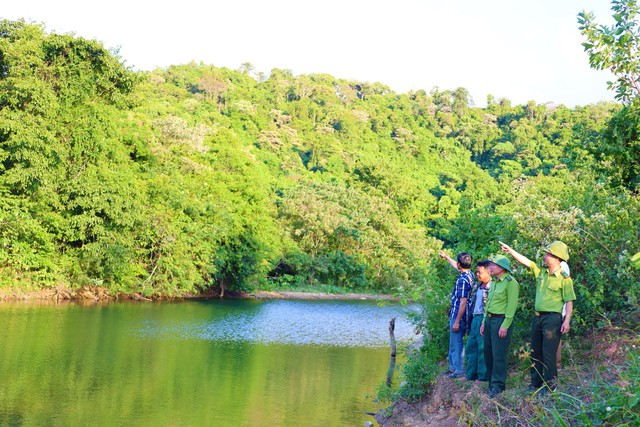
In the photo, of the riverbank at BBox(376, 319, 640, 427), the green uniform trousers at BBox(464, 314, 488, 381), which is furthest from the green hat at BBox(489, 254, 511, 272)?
the riverbank at BBox(376, 319, 640, 427)

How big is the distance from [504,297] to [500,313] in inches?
6.5

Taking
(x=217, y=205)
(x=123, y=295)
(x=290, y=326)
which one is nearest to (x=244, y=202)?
(x=217, y=205)

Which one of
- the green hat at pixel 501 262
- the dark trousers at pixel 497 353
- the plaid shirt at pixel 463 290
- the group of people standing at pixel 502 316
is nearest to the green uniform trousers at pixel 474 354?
the group of people standing at pixel 502 316

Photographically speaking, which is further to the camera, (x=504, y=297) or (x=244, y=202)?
(x=244, y=202)

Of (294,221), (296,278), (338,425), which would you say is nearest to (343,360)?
(338,425)

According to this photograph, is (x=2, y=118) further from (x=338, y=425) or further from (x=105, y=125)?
(x=338, y=425)

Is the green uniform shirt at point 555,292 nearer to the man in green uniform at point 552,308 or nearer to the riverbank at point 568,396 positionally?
the man in green uniform at point 552,308

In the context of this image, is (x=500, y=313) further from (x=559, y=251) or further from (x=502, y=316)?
(x=559, y=251)

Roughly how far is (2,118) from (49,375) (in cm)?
1260

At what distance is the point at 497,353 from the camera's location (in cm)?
654

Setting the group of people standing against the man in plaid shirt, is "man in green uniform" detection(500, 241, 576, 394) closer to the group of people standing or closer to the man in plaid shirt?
the group of people standing

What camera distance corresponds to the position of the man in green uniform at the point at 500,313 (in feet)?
21.3

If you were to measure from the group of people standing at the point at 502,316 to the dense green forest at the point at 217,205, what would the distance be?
82cm

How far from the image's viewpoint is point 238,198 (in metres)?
30.5
